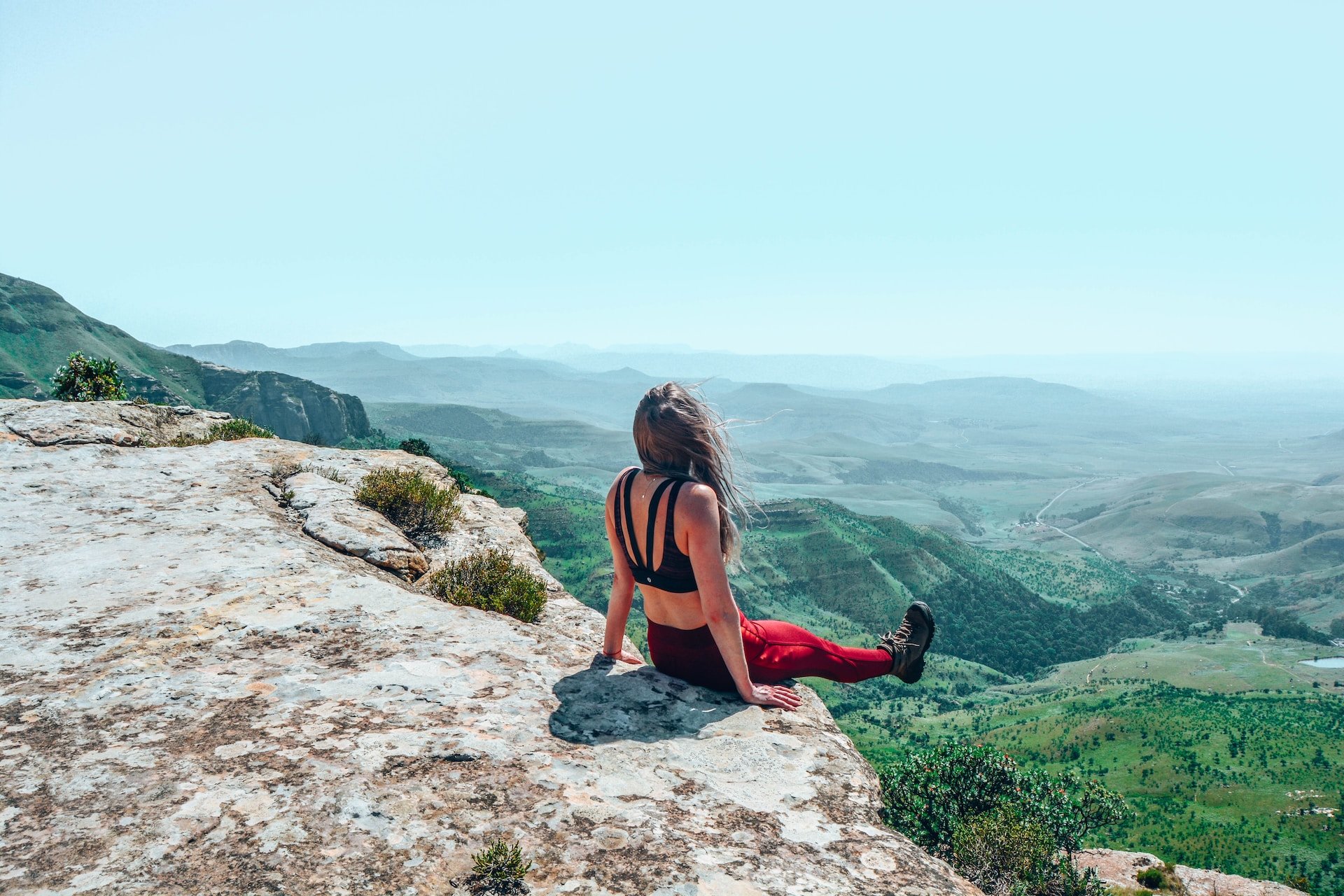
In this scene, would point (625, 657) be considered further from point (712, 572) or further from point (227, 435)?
point (227, 435)

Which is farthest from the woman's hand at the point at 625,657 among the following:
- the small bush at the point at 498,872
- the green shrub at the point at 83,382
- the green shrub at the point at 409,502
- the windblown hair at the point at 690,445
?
the green shrub at the point at 83,382

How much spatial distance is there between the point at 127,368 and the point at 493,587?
616 feet

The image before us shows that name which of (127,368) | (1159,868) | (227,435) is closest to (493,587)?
(227,435)

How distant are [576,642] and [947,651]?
172 m

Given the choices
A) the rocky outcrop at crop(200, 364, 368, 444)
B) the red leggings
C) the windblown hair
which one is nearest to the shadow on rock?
the red leggings

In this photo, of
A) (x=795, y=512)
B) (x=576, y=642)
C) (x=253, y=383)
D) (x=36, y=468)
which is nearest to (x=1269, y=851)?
(x=576, y=642)

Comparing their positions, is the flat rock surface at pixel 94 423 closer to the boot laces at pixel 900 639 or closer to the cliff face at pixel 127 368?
the boot laces at pixel 900 639

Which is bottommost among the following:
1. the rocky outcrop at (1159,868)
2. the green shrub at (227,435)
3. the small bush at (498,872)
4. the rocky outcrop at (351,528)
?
the rocky outcrop at (1159,868)

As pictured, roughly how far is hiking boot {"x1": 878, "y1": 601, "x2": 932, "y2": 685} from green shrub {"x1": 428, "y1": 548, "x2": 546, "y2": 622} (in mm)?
3948

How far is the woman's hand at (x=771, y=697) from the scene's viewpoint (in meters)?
5.41

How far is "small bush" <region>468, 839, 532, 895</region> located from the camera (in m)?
3.13

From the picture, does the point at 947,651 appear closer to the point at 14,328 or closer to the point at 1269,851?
the point at 1269,851

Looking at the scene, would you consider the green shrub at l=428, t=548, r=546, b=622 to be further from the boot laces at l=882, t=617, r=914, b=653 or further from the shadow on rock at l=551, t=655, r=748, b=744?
the boot laces at l=882, t=617, r=914, b=653

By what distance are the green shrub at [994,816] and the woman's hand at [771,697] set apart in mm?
966
